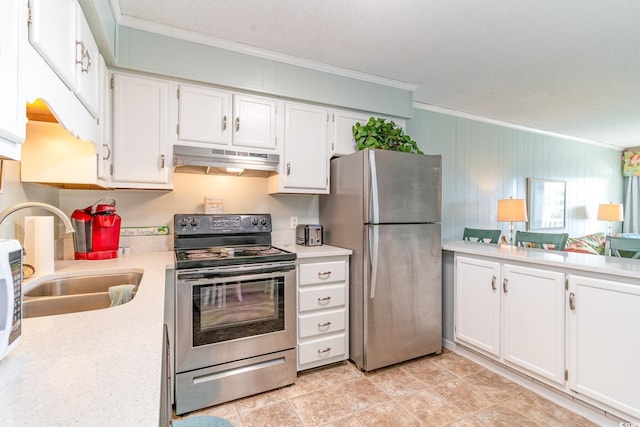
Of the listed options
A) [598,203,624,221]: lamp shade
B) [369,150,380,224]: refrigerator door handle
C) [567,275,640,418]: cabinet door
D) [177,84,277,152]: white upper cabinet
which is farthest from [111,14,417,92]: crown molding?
[598,203,624,221]: lamp shade

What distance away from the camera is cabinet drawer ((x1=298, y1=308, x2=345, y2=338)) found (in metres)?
2.34

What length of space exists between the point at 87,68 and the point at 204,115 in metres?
0.88

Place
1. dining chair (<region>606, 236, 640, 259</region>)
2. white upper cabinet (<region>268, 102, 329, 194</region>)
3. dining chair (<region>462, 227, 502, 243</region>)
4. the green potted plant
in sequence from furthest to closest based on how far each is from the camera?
dining chair (<region>462, 227, 502, 243</region>), the green potted plant, white upper cabinet (<region>268, 102, 329, 194</region>), dining chair (<region>606, 236, 640, 259</region>)

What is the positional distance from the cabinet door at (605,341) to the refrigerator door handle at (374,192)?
126 cm

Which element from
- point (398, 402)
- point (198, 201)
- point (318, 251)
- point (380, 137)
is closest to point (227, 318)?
point (318, 251)

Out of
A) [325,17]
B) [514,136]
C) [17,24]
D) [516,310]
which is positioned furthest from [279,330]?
[514,136]

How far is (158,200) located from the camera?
247cm

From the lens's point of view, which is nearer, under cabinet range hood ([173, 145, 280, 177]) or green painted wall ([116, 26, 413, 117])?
green painted wall ([116, 26, 413, 117])

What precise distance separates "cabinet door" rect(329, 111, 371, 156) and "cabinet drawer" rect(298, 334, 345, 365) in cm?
155

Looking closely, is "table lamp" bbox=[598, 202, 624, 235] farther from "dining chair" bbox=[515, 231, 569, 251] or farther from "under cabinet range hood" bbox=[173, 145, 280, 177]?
"under cabinet range hood" bbox=[173, 145, 280, 177]

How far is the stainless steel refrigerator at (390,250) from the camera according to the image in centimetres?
238

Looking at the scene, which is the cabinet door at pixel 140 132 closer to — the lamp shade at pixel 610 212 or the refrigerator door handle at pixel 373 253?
the refrigerator door handle at pixel 373 253

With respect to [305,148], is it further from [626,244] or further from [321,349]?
[626,244]

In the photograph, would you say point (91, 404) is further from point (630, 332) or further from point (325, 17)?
point (630, 332)
